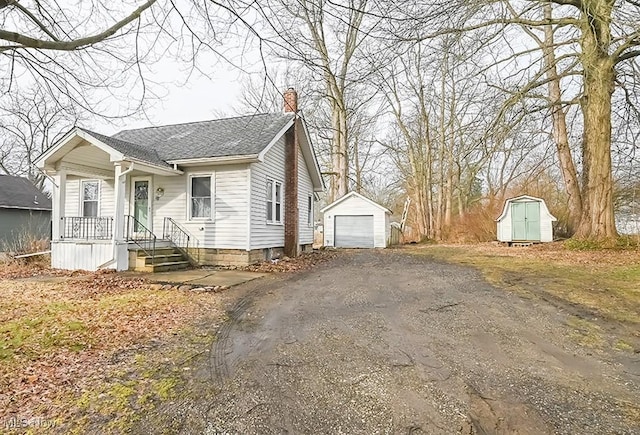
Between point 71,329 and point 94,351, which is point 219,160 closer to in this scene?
point 71,329

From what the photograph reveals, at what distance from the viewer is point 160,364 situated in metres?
3.61

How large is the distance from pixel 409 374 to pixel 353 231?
19271 mm

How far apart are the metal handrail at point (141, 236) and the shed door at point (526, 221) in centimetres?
1748

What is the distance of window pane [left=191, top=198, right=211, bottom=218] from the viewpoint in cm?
1154

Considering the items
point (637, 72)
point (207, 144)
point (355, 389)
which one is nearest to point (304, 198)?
point (207, 144)

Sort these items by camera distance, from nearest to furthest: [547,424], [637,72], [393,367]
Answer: [547,424] → [393,367] → [637,72]

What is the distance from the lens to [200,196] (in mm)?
11625

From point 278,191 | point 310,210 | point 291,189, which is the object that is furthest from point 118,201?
point 310,210

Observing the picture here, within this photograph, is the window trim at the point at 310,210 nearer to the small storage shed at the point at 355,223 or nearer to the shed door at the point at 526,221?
the small storage shed at the point at 355,223

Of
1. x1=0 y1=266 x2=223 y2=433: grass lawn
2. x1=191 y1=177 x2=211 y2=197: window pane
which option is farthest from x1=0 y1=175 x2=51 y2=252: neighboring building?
x1=0 y1=266 x2=223 y2=433: grass lawn

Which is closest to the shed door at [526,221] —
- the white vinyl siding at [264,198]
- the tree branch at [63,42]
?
the white vinyl siding at [264,198]

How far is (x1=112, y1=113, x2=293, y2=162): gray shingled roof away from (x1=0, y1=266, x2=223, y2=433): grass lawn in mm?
5187

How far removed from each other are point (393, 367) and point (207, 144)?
417 inches

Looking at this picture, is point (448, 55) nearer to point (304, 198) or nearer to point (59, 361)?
point (304, 198)
